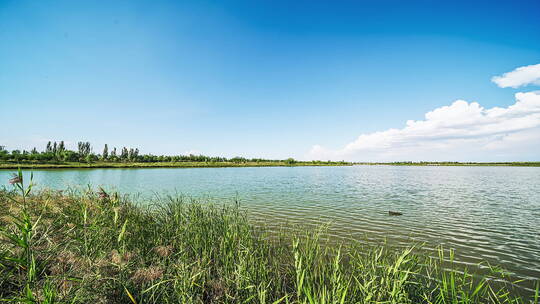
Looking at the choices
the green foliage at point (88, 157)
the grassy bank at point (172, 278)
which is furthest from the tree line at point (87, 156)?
the grassy bank at point (172, 278)

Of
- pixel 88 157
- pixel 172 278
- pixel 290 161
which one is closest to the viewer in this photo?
pixel 172 278

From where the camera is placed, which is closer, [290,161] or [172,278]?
[172,278]

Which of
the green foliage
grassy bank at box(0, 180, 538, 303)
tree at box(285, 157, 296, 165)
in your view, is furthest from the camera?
tree at box(285, 157, 296, 165)

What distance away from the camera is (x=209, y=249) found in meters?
5.73

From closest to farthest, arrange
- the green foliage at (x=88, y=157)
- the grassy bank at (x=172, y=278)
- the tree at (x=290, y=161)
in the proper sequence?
the grassy bank at (x=172, y=278)
the green foliage at (x=88, y=157)
the tree at (x=290, y=161)

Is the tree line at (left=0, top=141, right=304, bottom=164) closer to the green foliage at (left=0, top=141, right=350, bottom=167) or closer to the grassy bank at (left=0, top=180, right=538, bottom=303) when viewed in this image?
the green foliage at (left=0, top=141, right=350, bottom=167)

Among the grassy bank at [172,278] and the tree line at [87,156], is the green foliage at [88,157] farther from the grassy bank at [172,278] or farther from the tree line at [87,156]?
the grassy bank at [172,278]

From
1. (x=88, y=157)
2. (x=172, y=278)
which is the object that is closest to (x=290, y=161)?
(x=88, y=157)

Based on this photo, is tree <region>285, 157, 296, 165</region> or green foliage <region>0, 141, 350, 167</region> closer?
green foliage <region>0, 141, 350, 167</region>

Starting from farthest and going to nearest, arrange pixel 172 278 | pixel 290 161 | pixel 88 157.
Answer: pixel 290 161
pixel 88 157
pixel 172 278

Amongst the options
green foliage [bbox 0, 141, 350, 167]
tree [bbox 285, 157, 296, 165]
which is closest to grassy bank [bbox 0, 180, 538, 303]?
green foliage [bbox 0, 141, 350, 167]

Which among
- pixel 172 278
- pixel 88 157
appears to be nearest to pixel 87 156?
pixel 88 157

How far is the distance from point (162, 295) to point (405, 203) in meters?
17.2

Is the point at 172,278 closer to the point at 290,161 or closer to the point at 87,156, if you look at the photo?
the point at 87,156
